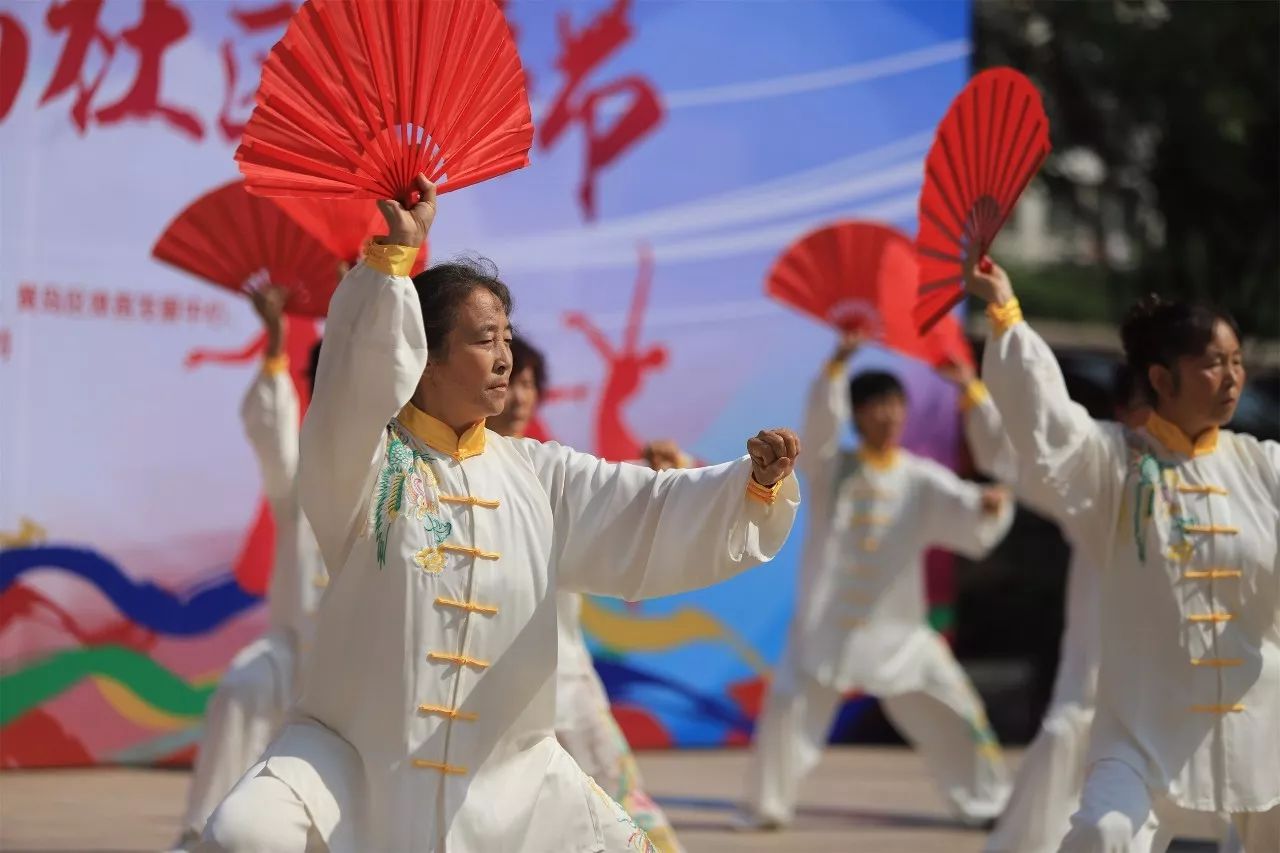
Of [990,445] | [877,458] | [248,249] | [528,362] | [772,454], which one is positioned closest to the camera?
[772,454]

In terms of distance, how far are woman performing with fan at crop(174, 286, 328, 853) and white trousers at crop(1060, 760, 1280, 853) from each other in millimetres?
2679

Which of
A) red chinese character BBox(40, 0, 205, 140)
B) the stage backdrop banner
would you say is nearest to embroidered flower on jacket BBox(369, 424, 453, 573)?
the stage backdrop banner

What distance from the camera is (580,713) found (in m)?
5.60

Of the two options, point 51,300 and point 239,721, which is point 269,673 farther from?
point 51,300

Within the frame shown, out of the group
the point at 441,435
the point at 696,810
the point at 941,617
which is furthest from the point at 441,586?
the point at 941,617

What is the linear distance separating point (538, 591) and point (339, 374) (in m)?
0.64

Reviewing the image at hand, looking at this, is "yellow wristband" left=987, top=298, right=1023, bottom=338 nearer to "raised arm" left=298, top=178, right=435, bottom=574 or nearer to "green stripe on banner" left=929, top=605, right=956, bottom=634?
"raised arm" left=298, top=178, right=435, bottom=574

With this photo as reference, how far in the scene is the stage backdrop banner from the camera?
803 cm

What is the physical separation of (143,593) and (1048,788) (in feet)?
13.1

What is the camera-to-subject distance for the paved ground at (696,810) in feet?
22.7

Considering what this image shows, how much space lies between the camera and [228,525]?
8.48 metres

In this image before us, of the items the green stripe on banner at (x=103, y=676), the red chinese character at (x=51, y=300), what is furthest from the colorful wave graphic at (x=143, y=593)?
the red chinese character at (x=51, y=300)

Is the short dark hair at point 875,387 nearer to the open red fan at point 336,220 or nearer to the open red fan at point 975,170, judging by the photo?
the open red fan at point 975,170

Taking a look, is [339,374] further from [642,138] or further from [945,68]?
[945,68]
